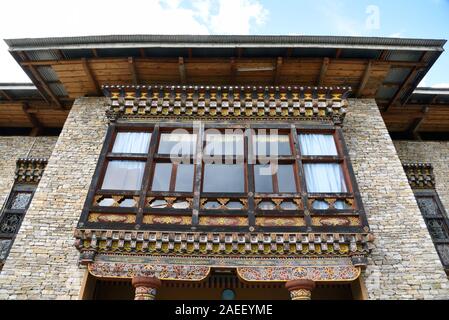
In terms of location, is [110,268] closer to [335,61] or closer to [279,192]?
[279,192]

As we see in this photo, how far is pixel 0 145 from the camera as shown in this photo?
36.4 ft

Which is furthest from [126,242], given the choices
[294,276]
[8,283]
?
[294,276]

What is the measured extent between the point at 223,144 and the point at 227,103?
43.3 inches

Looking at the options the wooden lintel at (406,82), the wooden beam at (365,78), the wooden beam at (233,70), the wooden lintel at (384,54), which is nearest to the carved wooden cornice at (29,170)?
the wooden beam at (233,70)

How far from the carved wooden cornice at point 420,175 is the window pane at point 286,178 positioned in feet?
13.6

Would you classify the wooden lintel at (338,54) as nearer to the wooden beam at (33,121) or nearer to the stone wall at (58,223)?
the stone wall at (58,223)

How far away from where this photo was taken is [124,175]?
7957 mm

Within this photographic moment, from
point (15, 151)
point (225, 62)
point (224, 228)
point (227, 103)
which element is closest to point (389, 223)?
point (224, 228)

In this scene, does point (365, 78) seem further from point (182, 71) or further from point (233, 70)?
point (182, 71)

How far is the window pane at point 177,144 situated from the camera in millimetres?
8297

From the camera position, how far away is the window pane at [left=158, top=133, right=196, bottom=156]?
830 centimetres

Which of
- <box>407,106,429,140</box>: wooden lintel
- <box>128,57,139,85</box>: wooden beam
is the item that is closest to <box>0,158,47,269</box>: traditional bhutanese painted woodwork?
<box>128,57,139,85</box>: wooden beam

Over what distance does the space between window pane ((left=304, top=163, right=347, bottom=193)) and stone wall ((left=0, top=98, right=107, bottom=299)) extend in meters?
5.17

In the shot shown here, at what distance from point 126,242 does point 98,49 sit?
520 centimetres
